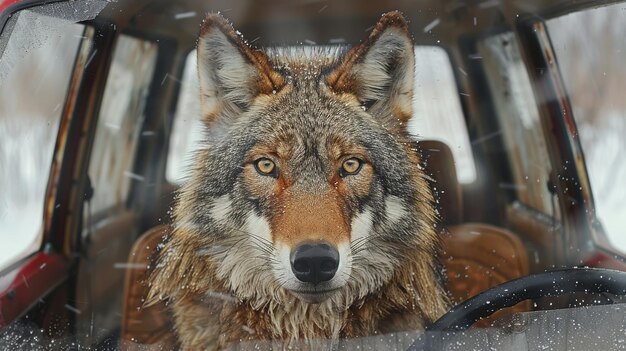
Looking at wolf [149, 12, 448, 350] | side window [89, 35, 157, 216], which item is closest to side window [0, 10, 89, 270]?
side window [89, 35, 157, 216]

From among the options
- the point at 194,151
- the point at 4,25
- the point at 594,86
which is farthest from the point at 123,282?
the point at 594,86

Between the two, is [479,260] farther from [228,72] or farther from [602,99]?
[228,72]

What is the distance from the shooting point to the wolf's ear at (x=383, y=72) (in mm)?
1882

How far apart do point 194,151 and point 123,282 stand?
1.68ft

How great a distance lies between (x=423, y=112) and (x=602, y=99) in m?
0.53

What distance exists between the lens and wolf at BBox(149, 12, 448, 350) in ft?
5.92

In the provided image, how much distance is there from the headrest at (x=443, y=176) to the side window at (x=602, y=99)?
410mm

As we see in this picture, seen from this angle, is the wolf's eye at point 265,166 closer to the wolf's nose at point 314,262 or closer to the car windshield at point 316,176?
the car windshield at point 316,176

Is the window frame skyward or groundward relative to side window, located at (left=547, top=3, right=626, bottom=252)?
groundward

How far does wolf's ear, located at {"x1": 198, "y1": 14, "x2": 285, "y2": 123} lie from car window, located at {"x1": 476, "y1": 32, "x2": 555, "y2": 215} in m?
0.82

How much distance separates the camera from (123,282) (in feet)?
7.02

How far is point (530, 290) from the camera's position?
6.24 ft

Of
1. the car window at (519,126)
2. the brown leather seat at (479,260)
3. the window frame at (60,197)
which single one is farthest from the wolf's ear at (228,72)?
the car window at (519,126)

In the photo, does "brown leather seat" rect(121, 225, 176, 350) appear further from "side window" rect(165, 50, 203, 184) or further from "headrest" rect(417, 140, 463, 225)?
"headrest" rect(417, 140, 463, 225)
